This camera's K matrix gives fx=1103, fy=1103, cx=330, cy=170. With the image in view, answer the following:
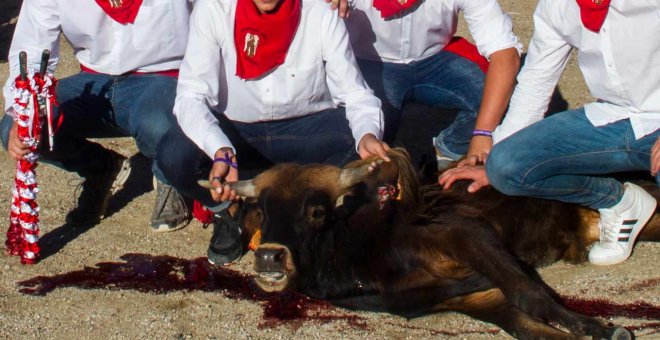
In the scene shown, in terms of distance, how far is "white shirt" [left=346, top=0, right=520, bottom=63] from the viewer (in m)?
6.34

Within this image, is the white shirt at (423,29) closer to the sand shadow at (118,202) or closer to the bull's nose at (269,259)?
the sand shadow at (118,202)

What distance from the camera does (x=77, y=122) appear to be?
6.45 metres

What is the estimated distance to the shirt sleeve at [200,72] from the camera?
581 centimetres

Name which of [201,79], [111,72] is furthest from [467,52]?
[111,72]

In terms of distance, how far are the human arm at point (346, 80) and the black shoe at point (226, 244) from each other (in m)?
0.92

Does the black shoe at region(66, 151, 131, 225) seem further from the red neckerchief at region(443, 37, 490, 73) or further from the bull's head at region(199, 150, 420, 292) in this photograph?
the red neckerchief at region(443, 37, 490, 73)

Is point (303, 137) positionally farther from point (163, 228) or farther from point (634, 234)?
point (634, 234)

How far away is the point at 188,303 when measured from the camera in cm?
565

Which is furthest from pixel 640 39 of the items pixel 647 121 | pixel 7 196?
pixel 7 196

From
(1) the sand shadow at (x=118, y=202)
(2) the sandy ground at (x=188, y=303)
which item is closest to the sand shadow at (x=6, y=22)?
(1) the sand shadow at (x=118, y=202)

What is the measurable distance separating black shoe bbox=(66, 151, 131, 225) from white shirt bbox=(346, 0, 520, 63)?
1.70 m

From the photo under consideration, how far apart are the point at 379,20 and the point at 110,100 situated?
5.45ft

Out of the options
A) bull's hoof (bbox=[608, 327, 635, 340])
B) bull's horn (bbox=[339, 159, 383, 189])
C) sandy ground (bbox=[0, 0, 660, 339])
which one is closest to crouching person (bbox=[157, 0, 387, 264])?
bull's horn (bbox=[339, 159, 383, 189])

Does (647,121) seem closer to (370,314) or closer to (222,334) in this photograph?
(370,314)
